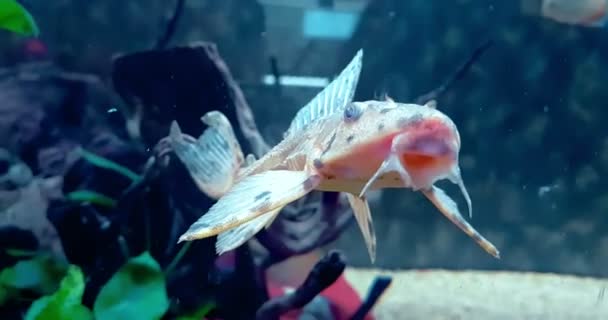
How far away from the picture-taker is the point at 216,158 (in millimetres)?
2297

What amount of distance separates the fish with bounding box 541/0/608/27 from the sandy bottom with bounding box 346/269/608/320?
7.44 ft

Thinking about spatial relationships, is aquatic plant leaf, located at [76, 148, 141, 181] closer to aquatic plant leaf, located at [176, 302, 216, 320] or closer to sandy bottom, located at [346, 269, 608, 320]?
aquatic plant leaf, located at [176, 302, 216, 320]

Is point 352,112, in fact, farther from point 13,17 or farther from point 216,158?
point 13,17

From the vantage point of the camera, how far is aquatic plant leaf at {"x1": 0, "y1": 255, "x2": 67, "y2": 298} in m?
2.89

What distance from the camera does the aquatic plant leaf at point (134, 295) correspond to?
2.50 metres

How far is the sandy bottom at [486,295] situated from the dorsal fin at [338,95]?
207 centimetres

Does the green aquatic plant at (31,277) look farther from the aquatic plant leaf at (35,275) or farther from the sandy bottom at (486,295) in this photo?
the sandy bottom at (486,295)

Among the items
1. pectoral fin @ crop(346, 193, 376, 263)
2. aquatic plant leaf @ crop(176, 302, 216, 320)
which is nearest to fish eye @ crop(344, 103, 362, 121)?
pectoral fin @ crop(346, 193, 376, 263)

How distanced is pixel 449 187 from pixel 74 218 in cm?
340

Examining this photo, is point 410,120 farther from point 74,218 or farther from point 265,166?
point 74,218

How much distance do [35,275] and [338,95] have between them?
2.18 metres

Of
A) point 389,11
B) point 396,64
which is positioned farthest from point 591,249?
point 389,11

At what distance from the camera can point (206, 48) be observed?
3.33m

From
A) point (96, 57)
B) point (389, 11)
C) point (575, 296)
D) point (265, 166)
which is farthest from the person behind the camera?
point (389, 11)
